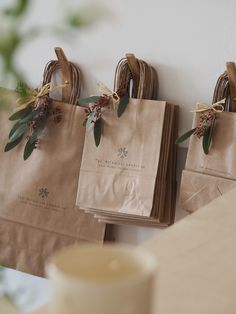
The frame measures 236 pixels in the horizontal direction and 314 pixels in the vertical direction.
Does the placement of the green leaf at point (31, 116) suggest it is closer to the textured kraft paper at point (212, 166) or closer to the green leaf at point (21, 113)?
the green leaf at point (21, 113)

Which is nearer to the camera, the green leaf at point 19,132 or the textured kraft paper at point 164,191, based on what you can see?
the textured kraft paper at point 164,191

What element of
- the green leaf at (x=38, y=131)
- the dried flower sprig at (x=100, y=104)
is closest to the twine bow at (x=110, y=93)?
the dried flower sprig at (x=100, y=104)

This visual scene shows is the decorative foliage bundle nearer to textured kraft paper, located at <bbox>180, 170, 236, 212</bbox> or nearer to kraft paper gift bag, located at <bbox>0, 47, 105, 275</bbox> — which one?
kraft paper gift bag, located at <bbox>0, 47, 105, 275</bbox>

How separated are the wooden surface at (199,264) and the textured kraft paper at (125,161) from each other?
0.66 meters

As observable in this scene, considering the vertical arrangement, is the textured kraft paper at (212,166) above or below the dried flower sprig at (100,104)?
below

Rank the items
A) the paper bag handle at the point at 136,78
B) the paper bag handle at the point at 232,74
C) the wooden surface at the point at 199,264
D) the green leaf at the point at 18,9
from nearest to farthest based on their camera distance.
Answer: the green leaf at the point at 18,9, the wooden surface at the point at 199,264, the paper bag handle at the point at 232,74, the paper bag handle at the point at 136,78

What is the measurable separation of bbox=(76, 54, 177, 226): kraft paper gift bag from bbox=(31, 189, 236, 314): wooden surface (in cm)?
65

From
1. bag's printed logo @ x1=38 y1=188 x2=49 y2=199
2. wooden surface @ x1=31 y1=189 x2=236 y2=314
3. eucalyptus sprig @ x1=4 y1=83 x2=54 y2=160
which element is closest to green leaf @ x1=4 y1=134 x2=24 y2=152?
eucalyptus sprig @ x1=4 y1=83 x2=54 y2=160

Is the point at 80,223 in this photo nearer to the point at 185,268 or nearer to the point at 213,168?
the point at 213,168

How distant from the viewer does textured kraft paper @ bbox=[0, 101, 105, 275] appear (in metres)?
1.66

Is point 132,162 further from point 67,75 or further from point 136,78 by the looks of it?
point 67,75

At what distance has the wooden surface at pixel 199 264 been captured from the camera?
56 cm

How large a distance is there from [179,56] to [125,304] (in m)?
1.24

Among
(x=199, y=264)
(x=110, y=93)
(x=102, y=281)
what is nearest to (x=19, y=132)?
(x=110, y=93)
